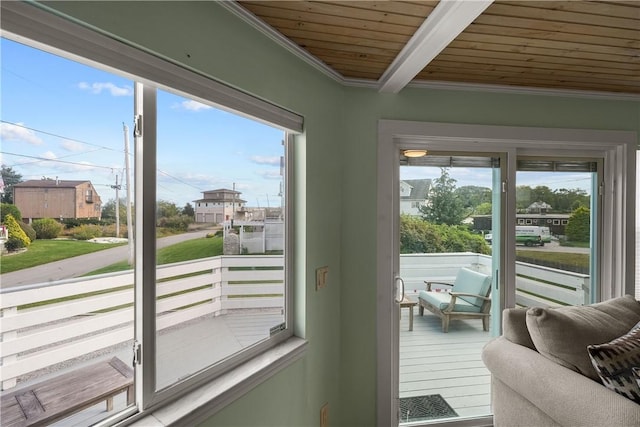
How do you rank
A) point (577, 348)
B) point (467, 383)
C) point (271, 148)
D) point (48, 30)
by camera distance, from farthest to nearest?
1. point (467, 383)
2. point (271, 148)
3. point (577, 348)
4. point (48, 30)

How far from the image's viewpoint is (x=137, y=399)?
108 centimetres

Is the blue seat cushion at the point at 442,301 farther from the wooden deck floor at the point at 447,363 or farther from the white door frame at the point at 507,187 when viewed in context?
the white door frame at the point at 507,187

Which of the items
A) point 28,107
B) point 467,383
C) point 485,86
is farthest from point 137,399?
point 485,86

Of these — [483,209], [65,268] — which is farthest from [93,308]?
[483,209]

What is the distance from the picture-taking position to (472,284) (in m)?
2.33

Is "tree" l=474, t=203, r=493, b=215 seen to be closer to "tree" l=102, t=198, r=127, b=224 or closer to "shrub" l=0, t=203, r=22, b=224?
"tree" l=102, t=198, r=127, b=224

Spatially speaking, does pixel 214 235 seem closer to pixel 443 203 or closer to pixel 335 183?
pixel 335 183

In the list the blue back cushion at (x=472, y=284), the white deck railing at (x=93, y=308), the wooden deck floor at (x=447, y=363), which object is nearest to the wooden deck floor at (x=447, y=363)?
the wooden deck floor at (x=447, y=363)

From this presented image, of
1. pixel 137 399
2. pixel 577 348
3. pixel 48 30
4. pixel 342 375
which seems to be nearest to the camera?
pixel 48 30

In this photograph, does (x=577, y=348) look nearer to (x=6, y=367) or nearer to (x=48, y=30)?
(x=6, y=367)

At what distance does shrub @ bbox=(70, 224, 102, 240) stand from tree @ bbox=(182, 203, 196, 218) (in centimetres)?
30

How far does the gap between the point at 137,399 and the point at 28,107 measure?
3.05 ft

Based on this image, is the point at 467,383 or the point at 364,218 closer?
the point at 364,218

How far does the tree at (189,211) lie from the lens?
1258mm
